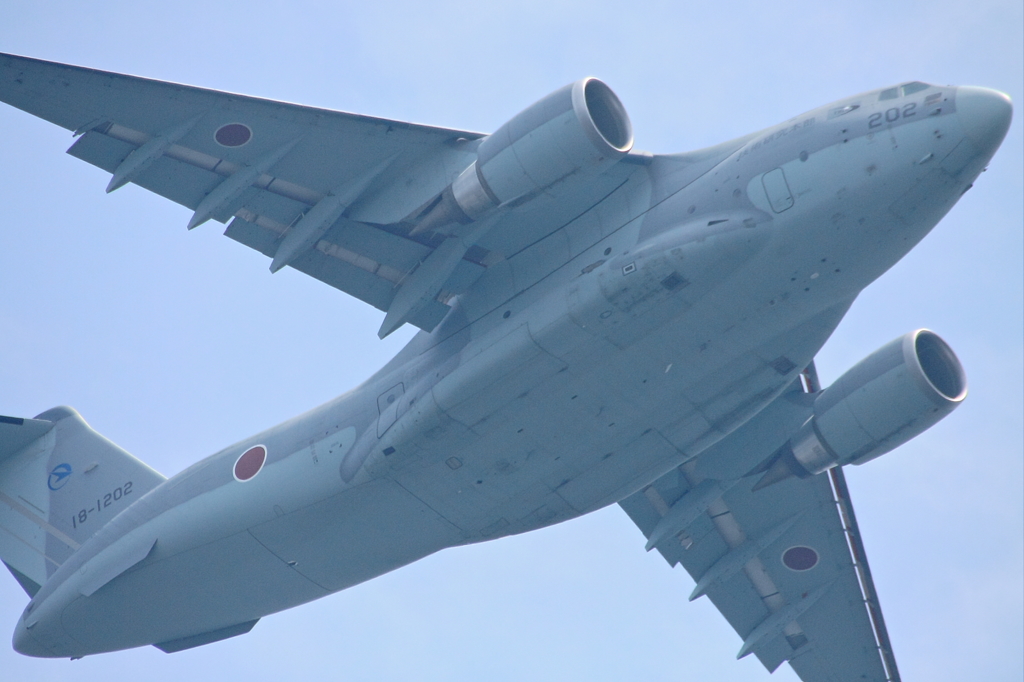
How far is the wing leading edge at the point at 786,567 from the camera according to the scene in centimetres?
1970

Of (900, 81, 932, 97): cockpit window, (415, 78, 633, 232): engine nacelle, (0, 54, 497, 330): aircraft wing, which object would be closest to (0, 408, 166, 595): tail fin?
(0, 54, 497, 330): aircraft wing

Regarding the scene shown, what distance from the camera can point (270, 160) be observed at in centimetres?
1609

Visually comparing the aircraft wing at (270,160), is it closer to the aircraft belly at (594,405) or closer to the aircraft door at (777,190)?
the aircraft belly at (594,405)

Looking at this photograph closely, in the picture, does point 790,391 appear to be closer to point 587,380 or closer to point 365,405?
point 587,380

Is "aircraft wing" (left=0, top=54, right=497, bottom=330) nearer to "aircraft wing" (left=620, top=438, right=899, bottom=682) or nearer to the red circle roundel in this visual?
the red circle roundel

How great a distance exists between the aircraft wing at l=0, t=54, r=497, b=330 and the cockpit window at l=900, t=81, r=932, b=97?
5335 mm

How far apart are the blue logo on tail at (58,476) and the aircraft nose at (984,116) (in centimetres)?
1614

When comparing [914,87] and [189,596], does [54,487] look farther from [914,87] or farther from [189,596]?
[914,87]

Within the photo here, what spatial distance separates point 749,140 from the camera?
14.7 metres

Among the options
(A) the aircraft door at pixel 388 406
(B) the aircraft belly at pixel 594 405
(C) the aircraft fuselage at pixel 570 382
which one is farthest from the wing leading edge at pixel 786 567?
(A) the aircraft door at pixel 388 406

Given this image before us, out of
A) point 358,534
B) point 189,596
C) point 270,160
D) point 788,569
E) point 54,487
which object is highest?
point 270,160

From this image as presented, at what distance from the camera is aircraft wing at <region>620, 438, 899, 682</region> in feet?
64.8

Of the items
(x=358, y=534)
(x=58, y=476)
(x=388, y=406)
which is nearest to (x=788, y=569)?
(x=358, y=534)

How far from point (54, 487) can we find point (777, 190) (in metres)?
14.2
